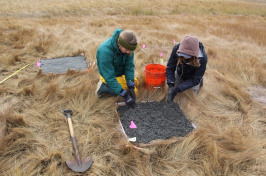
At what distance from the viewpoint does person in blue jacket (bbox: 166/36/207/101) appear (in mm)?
2630

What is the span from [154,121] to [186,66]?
1.01 m

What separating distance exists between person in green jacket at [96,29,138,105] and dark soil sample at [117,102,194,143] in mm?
182

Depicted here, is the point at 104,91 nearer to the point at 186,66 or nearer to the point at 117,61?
the point at 117,61

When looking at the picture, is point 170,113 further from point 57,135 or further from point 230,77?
point 230,77

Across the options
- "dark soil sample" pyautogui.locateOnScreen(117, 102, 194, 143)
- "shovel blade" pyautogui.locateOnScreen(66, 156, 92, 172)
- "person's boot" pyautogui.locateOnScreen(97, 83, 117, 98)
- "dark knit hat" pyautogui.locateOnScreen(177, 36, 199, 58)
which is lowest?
"shovel blade" pyautogui.locateOnScreen(66, 156, 92, 172)

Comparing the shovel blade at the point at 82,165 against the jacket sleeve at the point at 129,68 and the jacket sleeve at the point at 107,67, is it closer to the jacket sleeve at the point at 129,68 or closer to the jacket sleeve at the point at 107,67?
the jacket sleeve at the point at 107,67

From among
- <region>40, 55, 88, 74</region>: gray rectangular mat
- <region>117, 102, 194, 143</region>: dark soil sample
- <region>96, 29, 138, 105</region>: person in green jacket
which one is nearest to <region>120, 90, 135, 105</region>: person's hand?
<region>96, 29, 138, 105</region>: person in green jacket

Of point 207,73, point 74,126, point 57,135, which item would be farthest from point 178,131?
point 207,73

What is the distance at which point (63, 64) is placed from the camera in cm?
439

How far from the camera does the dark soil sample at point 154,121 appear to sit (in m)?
2.52

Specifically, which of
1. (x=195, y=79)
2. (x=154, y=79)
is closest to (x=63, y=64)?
(x=154, y=79)

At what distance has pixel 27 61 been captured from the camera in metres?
4.41

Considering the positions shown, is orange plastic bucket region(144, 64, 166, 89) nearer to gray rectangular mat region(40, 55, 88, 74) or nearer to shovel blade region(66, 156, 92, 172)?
gray rectangular mat region(40, 55, 88, 74)

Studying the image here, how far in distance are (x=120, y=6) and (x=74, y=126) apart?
1107cm
